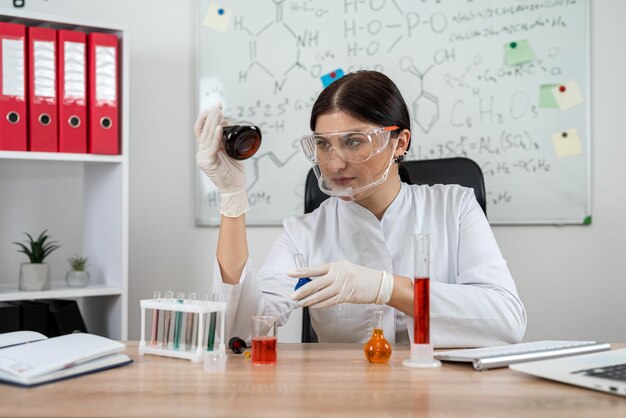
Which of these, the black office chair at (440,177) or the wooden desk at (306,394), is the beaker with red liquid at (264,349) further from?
the black office chair at (440,177)

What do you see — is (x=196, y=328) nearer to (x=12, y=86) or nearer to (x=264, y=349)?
(x=264, y=349)

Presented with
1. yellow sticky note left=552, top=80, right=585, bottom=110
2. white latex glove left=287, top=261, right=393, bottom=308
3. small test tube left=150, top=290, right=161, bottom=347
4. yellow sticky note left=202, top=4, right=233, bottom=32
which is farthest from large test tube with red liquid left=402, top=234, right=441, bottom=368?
yellow sticky note left=202, top=4, right=233, bottom=32

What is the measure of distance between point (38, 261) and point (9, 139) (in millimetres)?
394

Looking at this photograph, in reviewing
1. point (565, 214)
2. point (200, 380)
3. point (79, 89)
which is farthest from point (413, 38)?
point (200, 380)

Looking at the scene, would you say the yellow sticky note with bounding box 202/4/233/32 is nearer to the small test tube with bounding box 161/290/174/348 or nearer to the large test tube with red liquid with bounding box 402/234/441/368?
the small test tube with bounding box 161/290/174/348

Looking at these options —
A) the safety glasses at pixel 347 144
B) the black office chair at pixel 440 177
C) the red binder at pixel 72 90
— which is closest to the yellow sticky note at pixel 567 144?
the black office chair at pixel 440 177

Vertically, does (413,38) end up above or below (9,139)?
above

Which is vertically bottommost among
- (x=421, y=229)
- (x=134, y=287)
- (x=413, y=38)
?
(x=134, y=287)

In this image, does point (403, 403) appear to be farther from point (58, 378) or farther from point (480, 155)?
point (480, 155)

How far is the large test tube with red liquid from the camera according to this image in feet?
3.77

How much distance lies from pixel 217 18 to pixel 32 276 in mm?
1129

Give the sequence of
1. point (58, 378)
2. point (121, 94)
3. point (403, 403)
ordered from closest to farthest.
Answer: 1. point (403, 403)
2. point (58, 378)
3. point (121, 94)

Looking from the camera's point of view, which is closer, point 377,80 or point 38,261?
point 377,80

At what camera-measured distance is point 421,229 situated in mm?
1764
